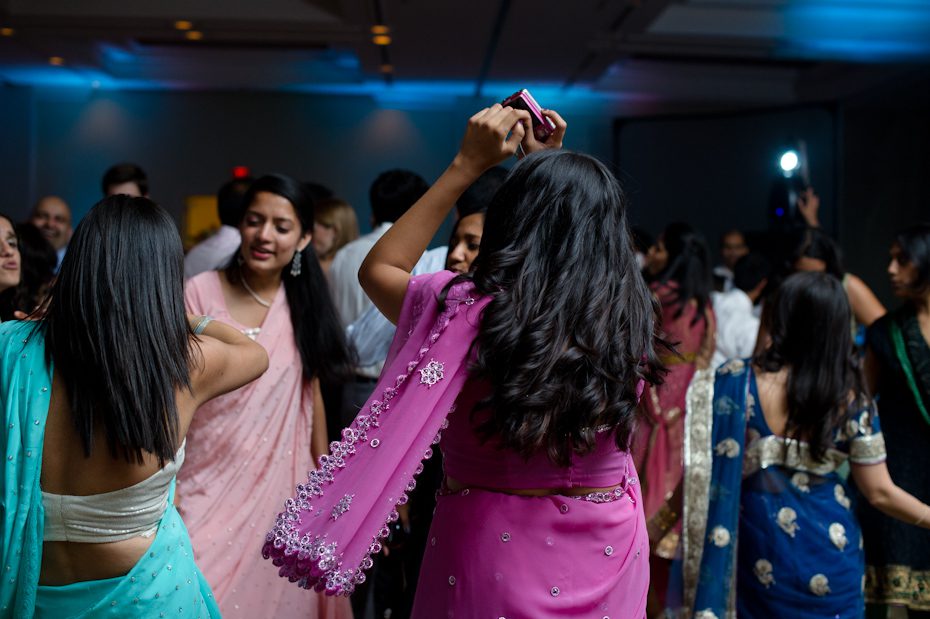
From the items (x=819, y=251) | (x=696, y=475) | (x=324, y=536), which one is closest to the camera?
(x=324, y=536)

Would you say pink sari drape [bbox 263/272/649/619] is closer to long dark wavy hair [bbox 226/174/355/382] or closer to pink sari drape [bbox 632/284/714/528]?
long dark wavy hair [bbox 226/174/355/382]

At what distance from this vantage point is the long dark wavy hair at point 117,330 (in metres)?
1.65

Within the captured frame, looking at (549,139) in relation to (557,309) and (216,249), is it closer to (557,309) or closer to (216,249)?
(557,309)

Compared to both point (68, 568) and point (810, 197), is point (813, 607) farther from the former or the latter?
point (810, 197)

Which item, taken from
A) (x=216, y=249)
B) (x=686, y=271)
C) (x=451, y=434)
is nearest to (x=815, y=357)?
(x=451, y=434)

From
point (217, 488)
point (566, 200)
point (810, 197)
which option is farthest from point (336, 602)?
point (810, 197)

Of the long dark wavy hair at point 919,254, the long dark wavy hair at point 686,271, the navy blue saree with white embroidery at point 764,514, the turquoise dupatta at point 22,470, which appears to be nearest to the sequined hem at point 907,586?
the navy blue saree with white embroidery at point 764,514

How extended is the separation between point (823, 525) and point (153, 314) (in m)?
1.79

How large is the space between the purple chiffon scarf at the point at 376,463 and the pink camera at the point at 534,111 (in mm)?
309

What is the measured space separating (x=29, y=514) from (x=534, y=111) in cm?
103

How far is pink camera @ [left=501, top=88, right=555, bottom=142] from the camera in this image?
5.15 feet

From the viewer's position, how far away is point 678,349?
443cm

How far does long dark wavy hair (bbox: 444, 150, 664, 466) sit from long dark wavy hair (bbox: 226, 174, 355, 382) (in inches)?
53.6

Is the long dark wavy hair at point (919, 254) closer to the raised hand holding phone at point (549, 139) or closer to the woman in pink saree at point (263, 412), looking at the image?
the woman in pink saree at point (263, 412)
